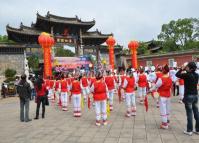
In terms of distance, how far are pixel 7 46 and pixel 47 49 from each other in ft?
45.5

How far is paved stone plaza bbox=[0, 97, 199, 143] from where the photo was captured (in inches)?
270

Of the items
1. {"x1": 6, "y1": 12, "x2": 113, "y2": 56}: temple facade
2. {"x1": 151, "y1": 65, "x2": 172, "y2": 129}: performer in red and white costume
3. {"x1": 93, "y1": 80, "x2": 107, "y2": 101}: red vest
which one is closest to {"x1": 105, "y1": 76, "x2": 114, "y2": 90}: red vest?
{"x1": 93, "y1": 80, "x2": 107, "y2": 101}: red vest

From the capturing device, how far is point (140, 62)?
141 feet

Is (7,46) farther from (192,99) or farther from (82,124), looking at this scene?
(192,99)

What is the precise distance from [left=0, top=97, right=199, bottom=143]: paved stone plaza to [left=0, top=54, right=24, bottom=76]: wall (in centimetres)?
2394

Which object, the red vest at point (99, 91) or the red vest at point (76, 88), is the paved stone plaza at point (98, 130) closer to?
the red vest at point (99, 91)

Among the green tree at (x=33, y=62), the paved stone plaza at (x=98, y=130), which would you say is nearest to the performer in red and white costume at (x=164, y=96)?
the paved stone plaza at (x=98, y=130)

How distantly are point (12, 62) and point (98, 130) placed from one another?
2822cm

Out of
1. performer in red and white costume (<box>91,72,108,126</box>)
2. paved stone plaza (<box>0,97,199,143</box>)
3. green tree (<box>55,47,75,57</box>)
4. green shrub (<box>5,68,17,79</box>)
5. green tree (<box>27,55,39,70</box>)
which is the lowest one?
paved stone plaza (<box>0,97,199,143</box>)

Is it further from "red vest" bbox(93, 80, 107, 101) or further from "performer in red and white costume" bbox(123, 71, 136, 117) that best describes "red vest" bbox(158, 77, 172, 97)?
Answer: "performer in red and white costume" bbox(123, 71, 136, 117)

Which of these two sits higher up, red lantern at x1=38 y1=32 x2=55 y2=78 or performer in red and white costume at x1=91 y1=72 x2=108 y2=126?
red lantern at x1=38 y1=32 x2=55 y2=78

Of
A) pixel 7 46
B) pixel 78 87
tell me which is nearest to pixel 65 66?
pixel 7 46

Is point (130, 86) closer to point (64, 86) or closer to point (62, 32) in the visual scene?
point (64, 86)

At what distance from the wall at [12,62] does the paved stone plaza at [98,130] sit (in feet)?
78.5
